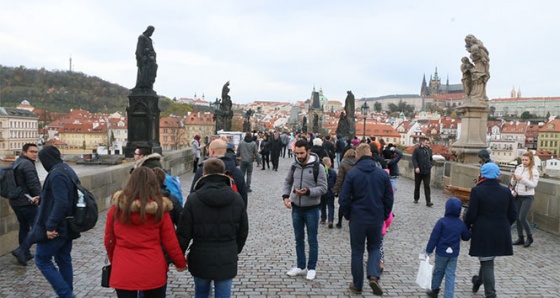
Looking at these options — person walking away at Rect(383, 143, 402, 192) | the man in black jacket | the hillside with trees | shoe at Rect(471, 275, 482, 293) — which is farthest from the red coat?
the hillside with trees

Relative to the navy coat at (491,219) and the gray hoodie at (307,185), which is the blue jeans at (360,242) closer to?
the gray hoodie at (307,185)

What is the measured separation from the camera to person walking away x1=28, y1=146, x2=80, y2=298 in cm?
403

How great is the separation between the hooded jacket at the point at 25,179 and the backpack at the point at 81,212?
149 cm

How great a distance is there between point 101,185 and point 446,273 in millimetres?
6687

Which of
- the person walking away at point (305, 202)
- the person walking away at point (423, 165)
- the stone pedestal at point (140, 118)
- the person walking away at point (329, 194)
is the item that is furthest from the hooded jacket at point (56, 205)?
the stone pedestal at point (140, 118)

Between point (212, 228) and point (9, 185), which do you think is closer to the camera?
point (212, 228)

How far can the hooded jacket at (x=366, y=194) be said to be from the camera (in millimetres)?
4715

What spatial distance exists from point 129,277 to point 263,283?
6.93ft

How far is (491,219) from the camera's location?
4520 millimetres

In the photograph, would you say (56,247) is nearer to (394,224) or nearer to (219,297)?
(219,297)

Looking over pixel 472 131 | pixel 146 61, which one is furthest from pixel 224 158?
pixel 472 131

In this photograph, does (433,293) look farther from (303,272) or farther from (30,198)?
(30,198)

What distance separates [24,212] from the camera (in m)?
5.43

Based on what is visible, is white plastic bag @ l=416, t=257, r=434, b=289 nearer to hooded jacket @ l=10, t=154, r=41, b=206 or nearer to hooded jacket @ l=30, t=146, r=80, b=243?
hooded jacket @ l=30, t=146, r=80, b=243
